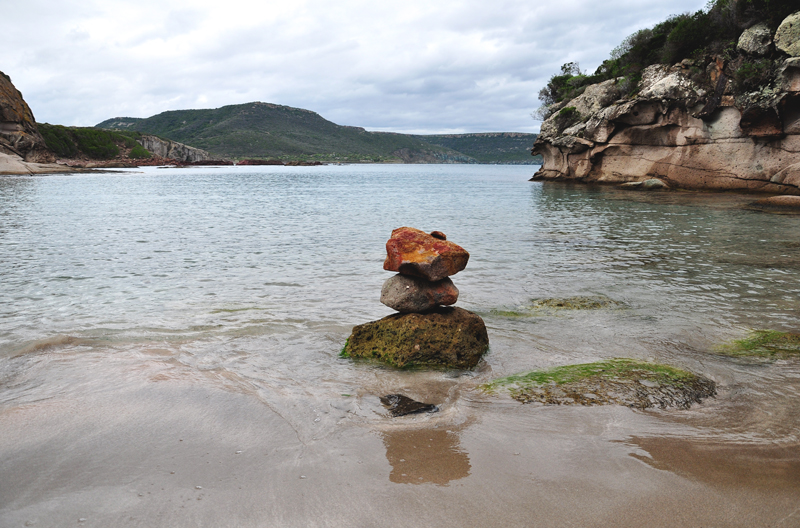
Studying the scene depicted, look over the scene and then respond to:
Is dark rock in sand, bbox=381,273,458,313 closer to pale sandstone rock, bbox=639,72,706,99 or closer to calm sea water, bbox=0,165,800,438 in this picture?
calm sea water, bbox=0,165,800,438

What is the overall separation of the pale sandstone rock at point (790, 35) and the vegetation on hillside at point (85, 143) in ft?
327

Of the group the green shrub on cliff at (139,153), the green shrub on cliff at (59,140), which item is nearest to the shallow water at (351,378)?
the green shrub on cliff at (59,140)

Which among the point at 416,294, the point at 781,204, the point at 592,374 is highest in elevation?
the point at 416,294

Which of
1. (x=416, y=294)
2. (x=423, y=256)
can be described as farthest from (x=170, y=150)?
(x=416, y=294)

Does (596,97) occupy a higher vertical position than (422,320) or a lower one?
higher

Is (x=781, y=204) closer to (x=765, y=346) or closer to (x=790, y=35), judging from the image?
(x=790, y=35)

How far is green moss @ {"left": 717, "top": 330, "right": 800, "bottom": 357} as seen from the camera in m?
6.55

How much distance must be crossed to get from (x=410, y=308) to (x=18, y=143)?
264ft

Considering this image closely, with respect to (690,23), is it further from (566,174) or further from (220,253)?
(220,253)

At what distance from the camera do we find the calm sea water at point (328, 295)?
6.12m

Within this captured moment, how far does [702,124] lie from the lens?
Answer: 31.7 meters

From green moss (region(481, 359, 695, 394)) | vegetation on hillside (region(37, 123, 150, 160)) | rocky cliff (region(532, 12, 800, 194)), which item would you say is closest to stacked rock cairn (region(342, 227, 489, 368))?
green moss (region(481, 359, 695, 394))

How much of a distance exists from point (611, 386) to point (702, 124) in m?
33.0

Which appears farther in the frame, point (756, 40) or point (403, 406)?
point (756, 40)
